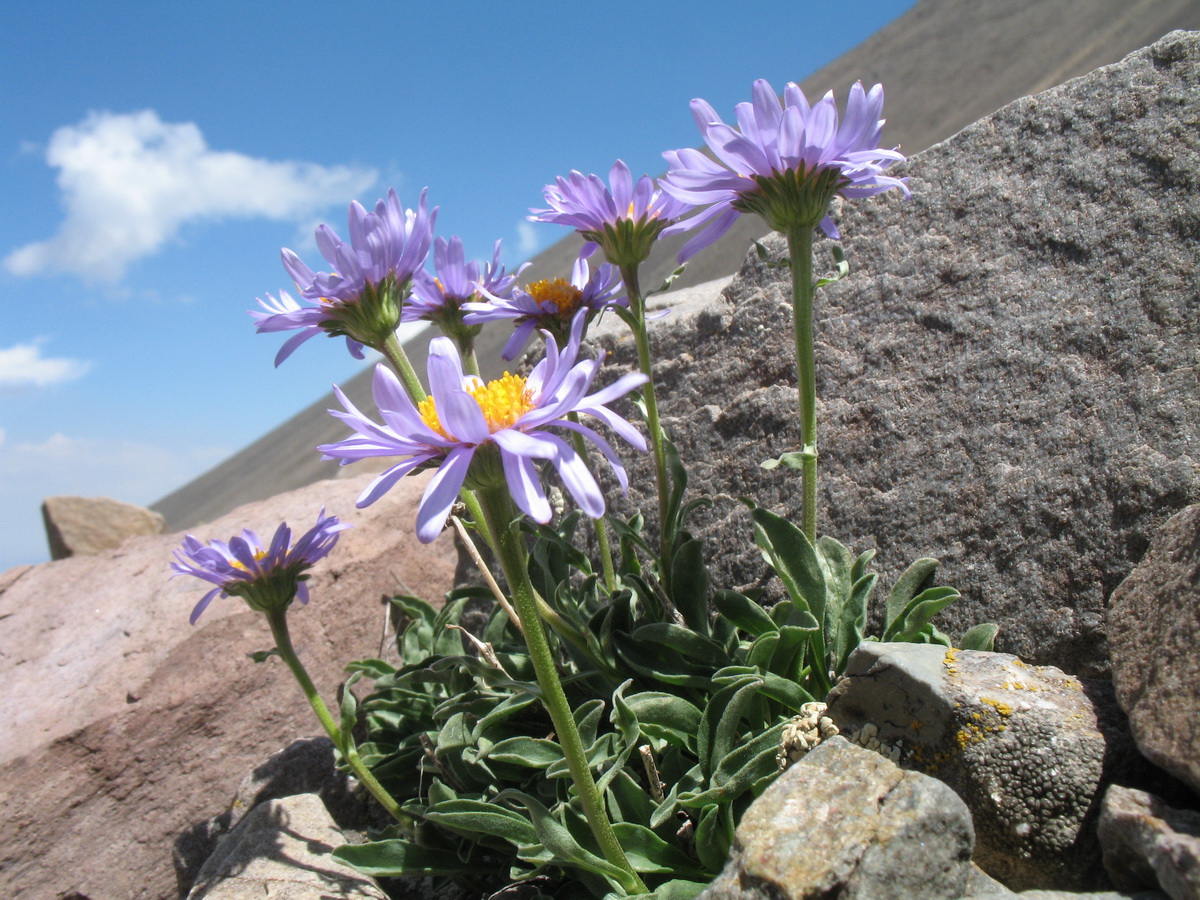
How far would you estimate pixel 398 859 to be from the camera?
301cm

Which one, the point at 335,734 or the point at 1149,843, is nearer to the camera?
the point at 1149,843

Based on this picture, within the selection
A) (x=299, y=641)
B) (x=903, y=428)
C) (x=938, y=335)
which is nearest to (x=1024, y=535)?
(x=903, y=428)

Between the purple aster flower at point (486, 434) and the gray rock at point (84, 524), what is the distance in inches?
382

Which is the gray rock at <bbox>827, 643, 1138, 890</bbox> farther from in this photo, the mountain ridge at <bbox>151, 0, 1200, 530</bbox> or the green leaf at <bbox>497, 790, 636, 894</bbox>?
the mountain ridge at <bbox>151, 0, 1200, 530</bbox>

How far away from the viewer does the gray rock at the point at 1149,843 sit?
177 centimetres

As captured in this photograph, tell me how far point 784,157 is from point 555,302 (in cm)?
101

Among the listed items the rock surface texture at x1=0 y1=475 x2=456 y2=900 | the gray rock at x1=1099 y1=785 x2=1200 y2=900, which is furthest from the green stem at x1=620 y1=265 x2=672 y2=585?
the rock surface texture at x1=0 y1=475 x2=456 y2=900

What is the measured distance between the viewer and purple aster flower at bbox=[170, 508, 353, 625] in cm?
344

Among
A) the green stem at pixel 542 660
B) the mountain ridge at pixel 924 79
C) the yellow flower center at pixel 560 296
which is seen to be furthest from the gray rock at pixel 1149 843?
the mountain ridge at pixel 924 79

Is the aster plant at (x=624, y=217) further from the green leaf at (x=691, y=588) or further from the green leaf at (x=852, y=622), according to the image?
the green leaf at (x=852, y=622)

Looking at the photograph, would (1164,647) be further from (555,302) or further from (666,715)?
(555,302)

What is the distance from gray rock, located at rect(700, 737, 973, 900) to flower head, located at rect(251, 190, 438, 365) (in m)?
1.92

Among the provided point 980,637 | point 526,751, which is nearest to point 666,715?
point 526,751

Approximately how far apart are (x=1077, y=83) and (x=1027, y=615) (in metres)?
2.28
